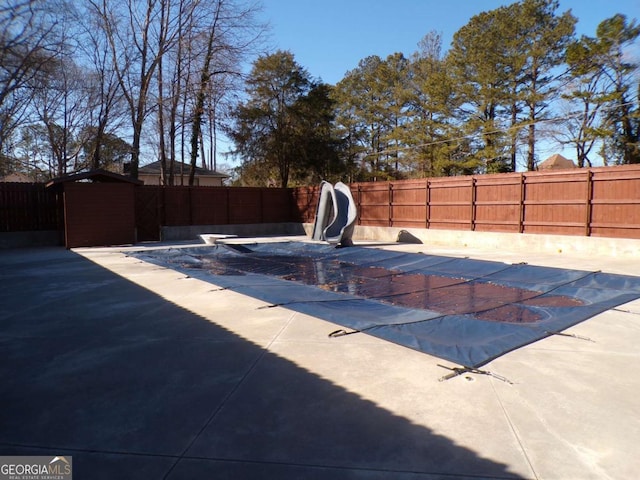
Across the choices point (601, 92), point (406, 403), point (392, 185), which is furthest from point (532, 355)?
point (601, 92)

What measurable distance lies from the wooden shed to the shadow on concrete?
10868 mm

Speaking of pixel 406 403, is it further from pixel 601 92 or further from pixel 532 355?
pixel 601 92

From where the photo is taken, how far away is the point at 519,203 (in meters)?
13.7

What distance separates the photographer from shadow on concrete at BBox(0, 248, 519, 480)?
2.40m

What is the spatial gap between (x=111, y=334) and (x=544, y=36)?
985 inches

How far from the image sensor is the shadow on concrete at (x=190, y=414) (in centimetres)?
240

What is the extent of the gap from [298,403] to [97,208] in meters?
14.5

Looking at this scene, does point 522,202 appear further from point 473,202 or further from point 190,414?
point 190,414

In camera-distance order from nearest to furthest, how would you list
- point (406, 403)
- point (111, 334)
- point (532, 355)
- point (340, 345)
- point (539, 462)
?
point (539, 462)
point (406, 403)
point (532, 355)
point (340, 345)
point (111, 334)

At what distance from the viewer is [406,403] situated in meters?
3.16

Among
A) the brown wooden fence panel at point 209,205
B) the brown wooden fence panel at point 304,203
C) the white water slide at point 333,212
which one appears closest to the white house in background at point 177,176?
the brown wooden fence panel at point 209,205

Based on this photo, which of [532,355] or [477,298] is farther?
[477,298]

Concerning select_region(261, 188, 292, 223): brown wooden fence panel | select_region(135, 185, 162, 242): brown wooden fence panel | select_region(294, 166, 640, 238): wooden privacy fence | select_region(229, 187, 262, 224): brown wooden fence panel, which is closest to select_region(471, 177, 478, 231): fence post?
select_region(294, 166, 640, 238): wooden privacy fence

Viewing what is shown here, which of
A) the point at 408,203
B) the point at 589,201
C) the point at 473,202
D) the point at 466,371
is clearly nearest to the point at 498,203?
the point at 473,202
